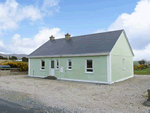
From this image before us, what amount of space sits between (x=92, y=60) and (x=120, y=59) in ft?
12.4

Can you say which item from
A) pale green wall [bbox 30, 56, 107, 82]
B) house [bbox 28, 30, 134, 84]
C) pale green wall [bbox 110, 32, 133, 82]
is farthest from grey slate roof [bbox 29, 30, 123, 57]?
pale green wall [bbox 30, 56, 107, 82]

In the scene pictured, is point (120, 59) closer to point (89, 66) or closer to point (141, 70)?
point (89, 66)

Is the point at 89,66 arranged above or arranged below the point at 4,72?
above

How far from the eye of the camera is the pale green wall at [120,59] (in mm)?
14484

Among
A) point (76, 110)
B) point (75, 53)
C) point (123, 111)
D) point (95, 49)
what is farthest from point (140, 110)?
point (75, 53)

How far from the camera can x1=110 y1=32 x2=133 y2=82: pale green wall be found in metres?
14.5

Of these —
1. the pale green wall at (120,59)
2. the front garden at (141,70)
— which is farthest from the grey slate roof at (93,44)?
the front garden at (141,70)

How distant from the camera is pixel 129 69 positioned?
1892cm

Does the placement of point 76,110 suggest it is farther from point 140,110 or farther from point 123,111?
point 140,110

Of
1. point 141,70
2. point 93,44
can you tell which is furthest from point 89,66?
point 141,70

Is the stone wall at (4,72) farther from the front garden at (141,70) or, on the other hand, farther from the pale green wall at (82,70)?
the front garden at (141,70)

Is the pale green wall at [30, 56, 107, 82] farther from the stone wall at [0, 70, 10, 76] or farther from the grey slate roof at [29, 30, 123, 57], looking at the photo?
the stone wall at [0, 70, 10, 76]

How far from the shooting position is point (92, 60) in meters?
14.8

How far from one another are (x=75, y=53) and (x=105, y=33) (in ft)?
16.5
